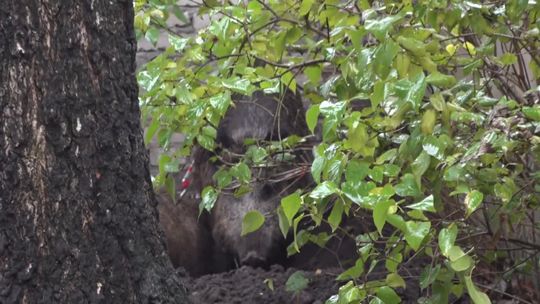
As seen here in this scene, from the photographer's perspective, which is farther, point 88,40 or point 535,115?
point 535,115

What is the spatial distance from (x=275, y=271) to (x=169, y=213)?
807mm

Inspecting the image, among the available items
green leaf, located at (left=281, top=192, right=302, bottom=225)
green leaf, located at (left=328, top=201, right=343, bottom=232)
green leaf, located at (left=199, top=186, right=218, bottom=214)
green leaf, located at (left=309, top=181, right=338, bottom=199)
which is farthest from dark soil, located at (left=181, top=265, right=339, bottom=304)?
green leaf, located at (left=309, top=181, right=338, bottom=199)

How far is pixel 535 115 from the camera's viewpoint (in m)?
2.19

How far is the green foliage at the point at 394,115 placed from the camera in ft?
7.20

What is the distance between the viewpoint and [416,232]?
6.94 feet

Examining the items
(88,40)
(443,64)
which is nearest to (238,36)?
(443,64)

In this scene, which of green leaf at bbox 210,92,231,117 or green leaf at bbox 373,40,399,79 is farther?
green leaf at bbox 210,92,231,117

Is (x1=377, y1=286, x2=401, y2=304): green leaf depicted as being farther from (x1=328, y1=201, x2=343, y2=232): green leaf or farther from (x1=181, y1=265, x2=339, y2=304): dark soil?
(x1=181, y1=265, x2=339, y2=304): dark soil

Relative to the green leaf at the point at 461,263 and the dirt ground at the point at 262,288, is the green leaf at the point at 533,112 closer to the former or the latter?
the green leaf at the point at 461,263

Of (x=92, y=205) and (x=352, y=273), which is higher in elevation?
(x=92, y=205)

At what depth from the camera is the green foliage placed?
2.20 m

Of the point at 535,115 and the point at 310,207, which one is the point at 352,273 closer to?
the point at 310,207

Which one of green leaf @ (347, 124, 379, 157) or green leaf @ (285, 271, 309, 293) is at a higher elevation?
green leaf @ (347, 124, 379, 157)

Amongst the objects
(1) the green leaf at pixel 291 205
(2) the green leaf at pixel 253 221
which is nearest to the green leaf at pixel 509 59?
(2) the green leaf at pixel 253 221
